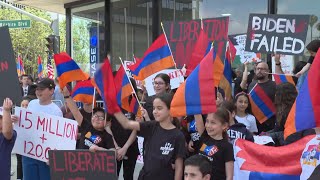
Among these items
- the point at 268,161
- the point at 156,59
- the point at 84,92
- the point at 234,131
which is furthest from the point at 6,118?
the point at 268,161

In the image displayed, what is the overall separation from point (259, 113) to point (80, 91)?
2.21m

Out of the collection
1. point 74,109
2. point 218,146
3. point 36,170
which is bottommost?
point 36,170

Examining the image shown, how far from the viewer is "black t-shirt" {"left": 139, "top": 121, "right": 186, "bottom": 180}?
4.60 metres

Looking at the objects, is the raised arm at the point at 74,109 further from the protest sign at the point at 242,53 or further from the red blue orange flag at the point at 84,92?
the protest sign at the point at 242,53

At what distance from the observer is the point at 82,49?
1598 cm

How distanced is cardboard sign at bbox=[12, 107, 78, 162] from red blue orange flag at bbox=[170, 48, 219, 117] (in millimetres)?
1566

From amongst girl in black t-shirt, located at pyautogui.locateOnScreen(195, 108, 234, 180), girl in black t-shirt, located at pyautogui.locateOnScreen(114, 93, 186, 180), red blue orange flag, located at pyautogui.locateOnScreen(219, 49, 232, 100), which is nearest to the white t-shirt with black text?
red blue orange flag, located at pyautogui.locateOnScreen(219, 49, 232, 100)

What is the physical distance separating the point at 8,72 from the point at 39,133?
0.89 metres

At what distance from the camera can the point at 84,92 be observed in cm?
639

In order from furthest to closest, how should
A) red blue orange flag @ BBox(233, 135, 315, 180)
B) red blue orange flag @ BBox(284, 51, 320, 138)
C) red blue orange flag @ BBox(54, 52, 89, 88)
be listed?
red blue orange flag @ BBox(54, 52, 89, 88) < red blue orange flag @ BBox(233, 135, 315, 180) < red blue orange flag @ BBox(284, 51, 320, 138)

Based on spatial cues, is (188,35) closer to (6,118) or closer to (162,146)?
(162,146)

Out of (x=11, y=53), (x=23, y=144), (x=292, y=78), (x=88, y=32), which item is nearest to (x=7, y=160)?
(x=23, y=144)

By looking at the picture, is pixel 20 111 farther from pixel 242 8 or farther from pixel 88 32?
pixel 88 32

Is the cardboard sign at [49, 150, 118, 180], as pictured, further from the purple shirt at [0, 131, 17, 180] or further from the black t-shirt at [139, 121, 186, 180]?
the purple shirt at [0, 131, 17, 180]
